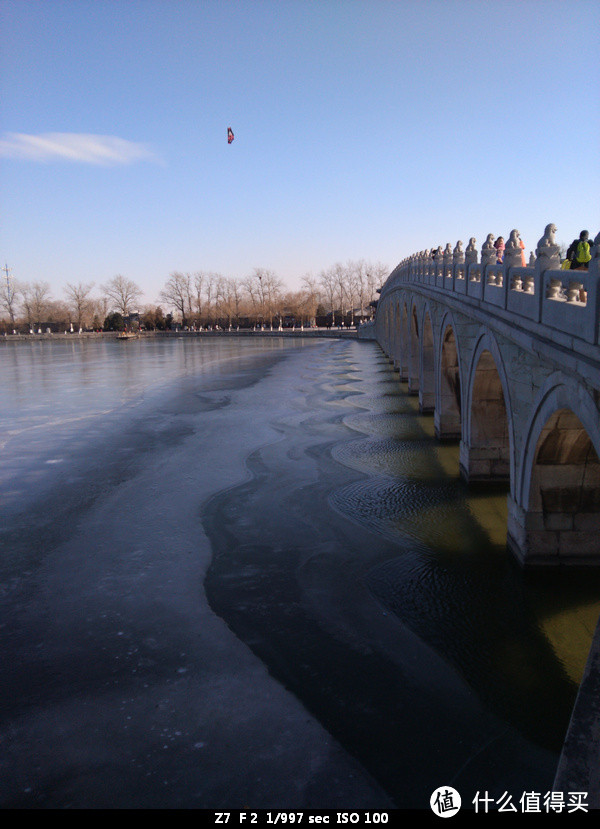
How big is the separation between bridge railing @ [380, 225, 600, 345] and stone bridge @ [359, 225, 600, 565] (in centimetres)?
1

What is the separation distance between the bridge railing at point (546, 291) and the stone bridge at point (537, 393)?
1 cm

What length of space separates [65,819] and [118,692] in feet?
5.52

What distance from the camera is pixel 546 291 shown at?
789 centimetres

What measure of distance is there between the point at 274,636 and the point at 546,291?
18.6 ft

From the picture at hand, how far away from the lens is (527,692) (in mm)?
6652

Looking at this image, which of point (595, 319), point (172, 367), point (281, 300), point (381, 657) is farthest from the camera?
point (281, 300)

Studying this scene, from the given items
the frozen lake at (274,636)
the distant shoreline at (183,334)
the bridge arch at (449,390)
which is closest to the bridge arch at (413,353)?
the bridge arch at (449,390)

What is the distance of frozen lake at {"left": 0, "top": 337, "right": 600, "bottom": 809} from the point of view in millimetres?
5547

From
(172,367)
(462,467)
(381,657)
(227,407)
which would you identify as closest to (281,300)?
(172,367)

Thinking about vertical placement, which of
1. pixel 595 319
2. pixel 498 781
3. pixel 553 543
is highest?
pixel 595 319

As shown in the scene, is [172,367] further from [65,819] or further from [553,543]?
[65,819]

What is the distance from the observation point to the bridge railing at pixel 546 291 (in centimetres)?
623

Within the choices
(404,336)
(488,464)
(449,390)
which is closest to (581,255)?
(488,464)

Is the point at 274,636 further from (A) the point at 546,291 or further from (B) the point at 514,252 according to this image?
(B) the point at 514,252
